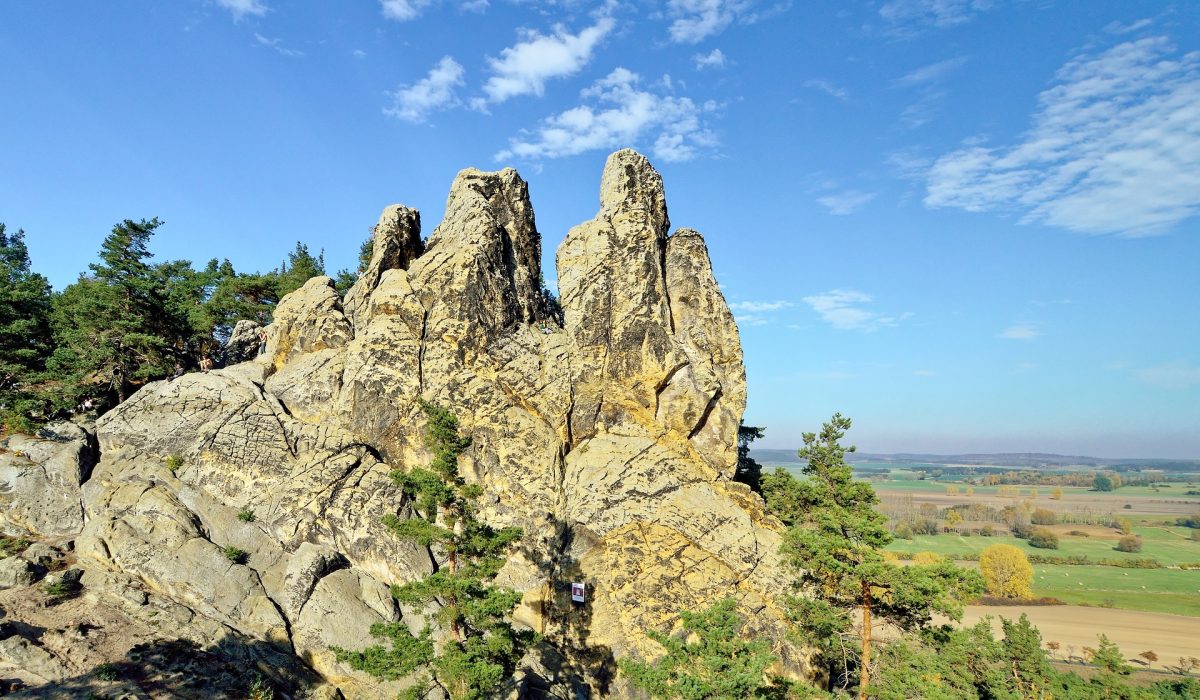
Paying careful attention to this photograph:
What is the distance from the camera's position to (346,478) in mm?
28844

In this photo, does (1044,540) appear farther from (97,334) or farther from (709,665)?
(97,334)

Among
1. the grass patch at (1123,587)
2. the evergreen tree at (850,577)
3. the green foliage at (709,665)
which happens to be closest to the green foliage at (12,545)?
the green foliage at (709,665)

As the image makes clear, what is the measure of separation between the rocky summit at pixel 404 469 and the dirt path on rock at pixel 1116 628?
7179 cm

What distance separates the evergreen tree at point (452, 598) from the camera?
1752 centimetres

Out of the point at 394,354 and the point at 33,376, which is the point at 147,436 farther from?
the point at 394,354

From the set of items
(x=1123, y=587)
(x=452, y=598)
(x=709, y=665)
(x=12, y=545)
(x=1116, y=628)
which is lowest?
(x=1123, y=587)

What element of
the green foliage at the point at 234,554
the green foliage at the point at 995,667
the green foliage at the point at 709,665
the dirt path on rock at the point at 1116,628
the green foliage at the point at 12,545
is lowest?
the dirt path on rock at the point at 1116,628

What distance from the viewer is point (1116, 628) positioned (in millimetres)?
83625

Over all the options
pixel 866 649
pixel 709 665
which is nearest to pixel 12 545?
pixel 709 665

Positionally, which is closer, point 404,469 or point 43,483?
point 43,483

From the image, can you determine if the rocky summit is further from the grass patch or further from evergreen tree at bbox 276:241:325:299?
the grass patch

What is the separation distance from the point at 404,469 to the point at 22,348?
1104 inches

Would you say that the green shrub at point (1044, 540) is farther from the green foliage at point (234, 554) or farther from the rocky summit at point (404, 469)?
the green foliage at point (234, 554)

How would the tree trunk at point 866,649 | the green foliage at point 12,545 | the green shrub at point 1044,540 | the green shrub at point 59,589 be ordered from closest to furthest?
1. the tree trunk at point 866,649
2. the green shrub at point 59,589
3. the green foliage at point 12,545
4. the green shrub at point 1044,540
